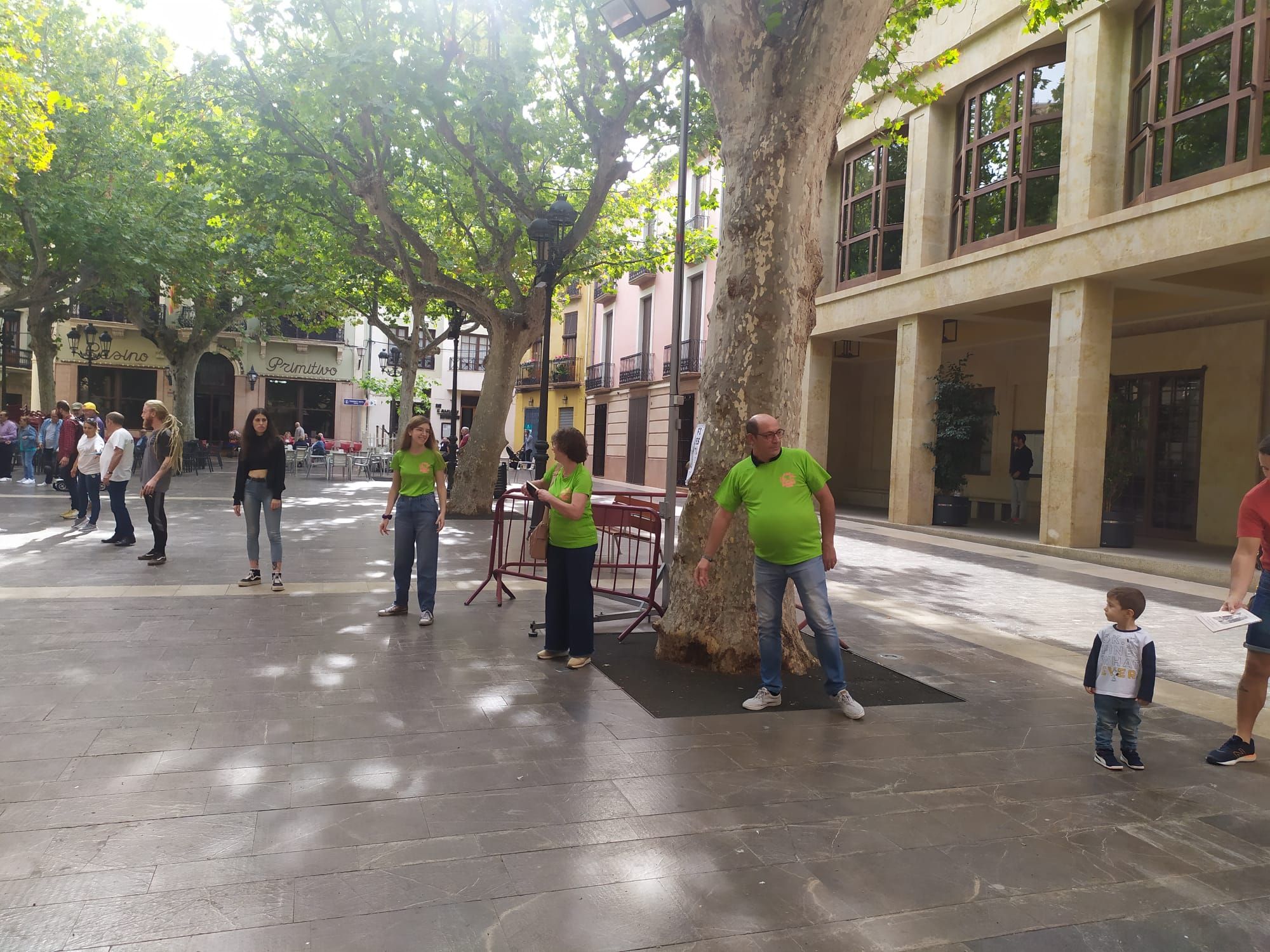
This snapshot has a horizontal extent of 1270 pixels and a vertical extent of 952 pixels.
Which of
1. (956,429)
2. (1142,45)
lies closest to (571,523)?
(956,429)

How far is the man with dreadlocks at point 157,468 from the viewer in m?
9.20

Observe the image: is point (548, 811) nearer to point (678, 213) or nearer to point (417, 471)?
point (417, 471)

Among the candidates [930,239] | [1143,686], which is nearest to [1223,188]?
[930,239]

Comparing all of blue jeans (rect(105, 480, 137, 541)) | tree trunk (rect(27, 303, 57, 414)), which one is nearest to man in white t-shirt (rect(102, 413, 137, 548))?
blue jeans (rect(105, 480, 137, 541))

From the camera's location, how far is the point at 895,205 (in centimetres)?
1805

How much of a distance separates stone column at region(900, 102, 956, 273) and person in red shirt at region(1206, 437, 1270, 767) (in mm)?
13304

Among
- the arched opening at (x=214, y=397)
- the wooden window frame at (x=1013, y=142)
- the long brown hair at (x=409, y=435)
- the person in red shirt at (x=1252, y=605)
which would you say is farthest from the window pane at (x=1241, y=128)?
the arched opening at (x=214, y=397)

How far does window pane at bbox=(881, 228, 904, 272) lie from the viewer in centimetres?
1798

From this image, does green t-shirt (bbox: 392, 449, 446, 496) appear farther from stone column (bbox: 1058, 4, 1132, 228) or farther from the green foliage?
the green foliage

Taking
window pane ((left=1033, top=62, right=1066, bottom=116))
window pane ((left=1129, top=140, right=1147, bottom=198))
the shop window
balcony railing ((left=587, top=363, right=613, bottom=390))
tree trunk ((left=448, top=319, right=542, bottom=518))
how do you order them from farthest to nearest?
balcony railing ((left=587, top=363, right=613, bottom=390)), the shop window, tree trunk ((left=448, top=319, right=542, bottom=518)), window pane ((left=1033, top=62, right=1066, bottom=116)), window pane ((left=1129, top=140, right=1147, bottom=198))

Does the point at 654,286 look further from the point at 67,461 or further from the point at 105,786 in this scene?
the point at 105,786

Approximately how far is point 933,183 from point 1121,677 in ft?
46.7

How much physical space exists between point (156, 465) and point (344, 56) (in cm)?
562

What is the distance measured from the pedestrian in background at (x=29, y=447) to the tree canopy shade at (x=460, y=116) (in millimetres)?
8924
